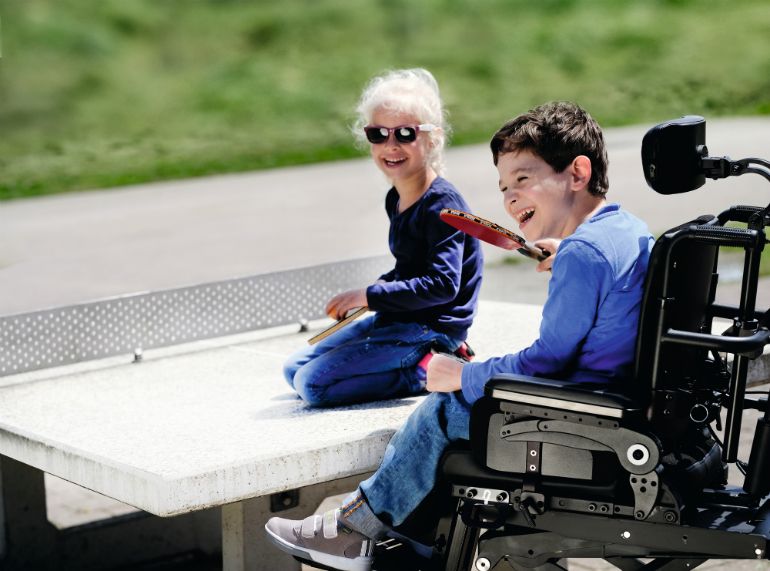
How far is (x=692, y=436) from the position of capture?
262cm

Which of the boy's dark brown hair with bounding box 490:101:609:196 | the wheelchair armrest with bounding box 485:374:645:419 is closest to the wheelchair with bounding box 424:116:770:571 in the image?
the wheelchair armrest with bounding box 485:374:645:419

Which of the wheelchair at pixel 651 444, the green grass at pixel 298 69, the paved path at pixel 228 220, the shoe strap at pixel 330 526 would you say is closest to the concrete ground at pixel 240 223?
the paved path at pixel 228 220

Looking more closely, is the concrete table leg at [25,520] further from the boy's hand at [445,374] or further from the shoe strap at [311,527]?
the boy's hand at [445,374]

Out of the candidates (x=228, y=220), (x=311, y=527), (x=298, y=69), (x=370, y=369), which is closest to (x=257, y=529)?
(x=311, y=527)

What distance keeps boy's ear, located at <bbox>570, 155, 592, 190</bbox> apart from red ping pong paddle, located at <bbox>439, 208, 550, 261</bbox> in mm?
216

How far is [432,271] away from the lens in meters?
3.28

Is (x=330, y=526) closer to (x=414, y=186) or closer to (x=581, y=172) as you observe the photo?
(x=581, y=172)

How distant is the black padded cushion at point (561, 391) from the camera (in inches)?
94.1

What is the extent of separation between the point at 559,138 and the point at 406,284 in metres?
0.76

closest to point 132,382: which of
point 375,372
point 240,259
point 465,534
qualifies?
point 375,372

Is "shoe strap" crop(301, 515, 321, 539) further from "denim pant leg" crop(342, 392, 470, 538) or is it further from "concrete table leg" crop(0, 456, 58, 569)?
"concrete table leg" crop(0, 456, 58, 569)

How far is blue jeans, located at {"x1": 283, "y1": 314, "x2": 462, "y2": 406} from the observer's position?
333cm

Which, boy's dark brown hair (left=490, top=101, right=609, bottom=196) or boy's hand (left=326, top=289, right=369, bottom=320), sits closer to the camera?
boy's dark brown hair (left=490, top=101, right=609, bottom=196)

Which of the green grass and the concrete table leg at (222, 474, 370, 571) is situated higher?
the green grass
